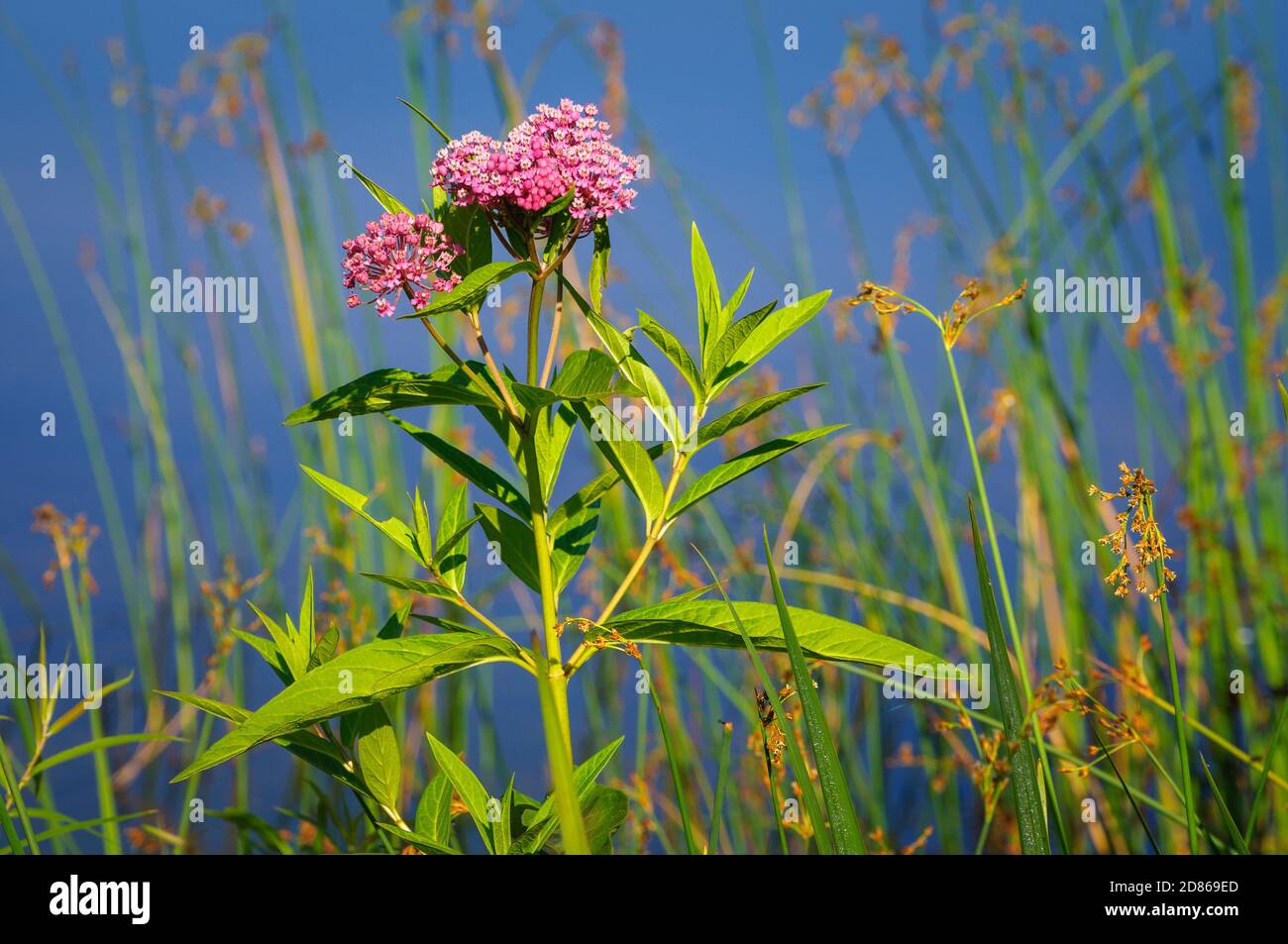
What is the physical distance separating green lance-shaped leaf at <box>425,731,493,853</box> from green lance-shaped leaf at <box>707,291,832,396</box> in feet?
1.34

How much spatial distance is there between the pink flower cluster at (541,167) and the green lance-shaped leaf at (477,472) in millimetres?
204

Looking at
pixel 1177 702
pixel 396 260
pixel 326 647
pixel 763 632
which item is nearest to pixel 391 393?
pixel 396 260

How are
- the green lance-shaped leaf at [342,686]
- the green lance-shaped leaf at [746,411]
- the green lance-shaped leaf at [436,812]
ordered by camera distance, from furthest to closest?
the green lance-shaped leaf at [436,812] → the green lance-shaped leaf at [746,411] → the green lance-shaped leaf at [342,686]

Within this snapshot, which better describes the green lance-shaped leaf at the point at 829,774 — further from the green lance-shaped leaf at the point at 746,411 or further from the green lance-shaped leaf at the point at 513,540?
the green lance-shaped leaf at the point at 513,540

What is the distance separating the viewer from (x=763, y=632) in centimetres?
84

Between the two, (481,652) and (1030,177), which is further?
(1030,177)

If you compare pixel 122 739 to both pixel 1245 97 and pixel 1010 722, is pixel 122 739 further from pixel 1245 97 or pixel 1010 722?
pixel 1245 97

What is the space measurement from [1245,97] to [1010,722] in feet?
6.30

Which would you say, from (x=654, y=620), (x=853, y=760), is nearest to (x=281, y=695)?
(x=654, y=620)

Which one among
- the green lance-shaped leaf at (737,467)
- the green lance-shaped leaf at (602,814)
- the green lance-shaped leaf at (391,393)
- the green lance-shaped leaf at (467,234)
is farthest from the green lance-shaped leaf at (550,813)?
the green lance-shaped leaf at (467,234)

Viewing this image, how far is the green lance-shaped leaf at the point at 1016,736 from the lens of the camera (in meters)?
0.80

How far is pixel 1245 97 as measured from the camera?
2125 millimetres

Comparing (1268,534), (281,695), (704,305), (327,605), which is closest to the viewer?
(281,695)

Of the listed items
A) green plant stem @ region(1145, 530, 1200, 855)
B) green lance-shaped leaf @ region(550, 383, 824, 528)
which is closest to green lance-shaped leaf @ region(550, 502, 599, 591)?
green lance-shaped leaf @ region(550, 383, 824, 528)
